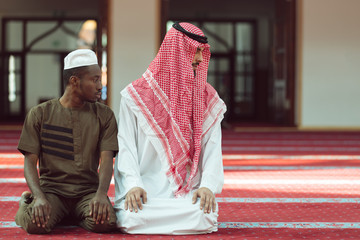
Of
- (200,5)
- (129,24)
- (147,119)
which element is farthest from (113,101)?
(147,119)

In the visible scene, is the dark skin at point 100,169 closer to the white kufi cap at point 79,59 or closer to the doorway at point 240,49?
the white kufi cap at point 79,59

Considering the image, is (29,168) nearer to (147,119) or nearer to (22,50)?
(147,119)

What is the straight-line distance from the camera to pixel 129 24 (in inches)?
385

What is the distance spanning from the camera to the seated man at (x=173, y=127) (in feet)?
9.27

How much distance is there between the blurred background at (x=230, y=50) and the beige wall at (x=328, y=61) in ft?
0.05

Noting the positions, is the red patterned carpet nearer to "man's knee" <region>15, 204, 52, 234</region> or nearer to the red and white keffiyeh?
"man's knee" <region>15, 204, 52, 234</region>

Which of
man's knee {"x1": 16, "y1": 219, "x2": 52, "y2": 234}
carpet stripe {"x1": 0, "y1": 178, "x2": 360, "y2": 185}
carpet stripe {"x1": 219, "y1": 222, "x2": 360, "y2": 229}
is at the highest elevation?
man's knee {"x1": 16, "y1": 219, "x2": 52, "y2": 234}

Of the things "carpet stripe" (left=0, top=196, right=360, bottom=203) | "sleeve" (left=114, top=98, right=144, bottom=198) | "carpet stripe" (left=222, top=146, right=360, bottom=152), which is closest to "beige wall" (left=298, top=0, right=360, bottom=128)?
"carpet stripe" (left=222, top=146, right=360, bottom=152)

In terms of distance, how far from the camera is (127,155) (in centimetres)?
279

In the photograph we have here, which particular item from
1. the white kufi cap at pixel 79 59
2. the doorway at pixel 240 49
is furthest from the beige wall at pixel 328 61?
the white kufi cap at pixel 79 59

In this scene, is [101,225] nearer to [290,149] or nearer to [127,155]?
[127,155]

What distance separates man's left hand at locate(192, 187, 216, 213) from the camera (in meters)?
2.67

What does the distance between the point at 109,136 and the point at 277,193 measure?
1549 millimetres

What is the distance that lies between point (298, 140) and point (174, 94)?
18.3 feet
